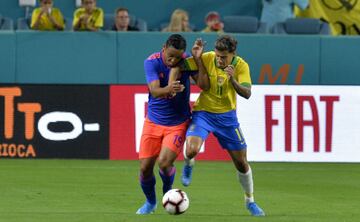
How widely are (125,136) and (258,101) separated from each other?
93.0 inches

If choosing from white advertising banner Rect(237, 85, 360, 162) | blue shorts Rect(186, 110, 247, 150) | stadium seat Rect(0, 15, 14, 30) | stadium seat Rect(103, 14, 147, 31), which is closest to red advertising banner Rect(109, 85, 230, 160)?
white advertising banner Rect(237, 85, 360, 162)

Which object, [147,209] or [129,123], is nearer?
[147,209]

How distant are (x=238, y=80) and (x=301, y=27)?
10.2m

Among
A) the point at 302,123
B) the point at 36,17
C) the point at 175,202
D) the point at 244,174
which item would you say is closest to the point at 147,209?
the point at 175,202

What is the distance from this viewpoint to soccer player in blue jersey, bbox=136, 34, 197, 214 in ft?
39.1

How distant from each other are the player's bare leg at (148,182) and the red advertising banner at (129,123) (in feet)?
22.8

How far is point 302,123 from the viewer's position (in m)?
19.6

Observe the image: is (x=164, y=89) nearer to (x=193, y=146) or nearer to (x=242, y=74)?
(x=193, y=146)

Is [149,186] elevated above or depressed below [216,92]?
below

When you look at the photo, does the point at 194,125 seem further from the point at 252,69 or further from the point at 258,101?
the point at 252,69

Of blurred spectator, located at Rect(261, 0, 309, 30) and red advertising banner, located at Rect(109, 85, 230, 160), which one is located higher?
blurred spectator, located at Rect(261, 0, 309, 30)

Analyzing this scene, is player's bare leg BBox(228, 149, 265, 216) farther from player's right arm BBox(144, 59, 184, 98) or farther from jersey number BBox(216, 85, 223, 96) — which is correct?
player's right arm BBox(144, 59, 184, 98)

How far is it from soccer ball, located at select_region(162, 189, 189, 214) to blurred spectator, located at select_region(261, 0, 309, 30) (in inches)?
475

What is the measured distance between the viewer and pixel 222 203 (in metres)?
13.6
